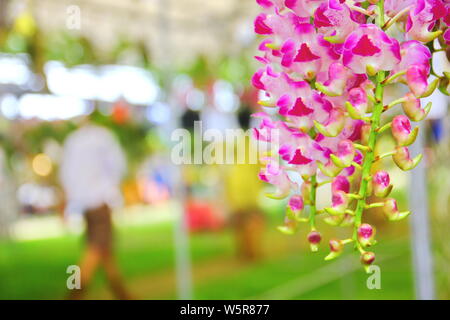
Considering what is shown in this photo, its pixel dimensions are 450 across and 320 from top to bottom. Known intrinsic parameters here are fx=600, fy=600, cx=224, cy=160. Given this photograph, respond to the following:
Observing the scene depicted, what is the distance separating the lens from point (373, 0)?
45 cm

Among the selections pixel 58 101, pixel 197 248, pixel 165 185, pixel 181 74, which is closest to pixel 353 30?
pixel 58 101

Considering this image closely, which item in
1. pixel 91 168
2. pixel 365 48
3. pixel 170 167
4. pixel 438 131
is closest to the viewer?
pixel 365 48

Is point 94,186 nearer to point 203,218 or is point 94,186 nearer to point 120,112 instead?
point 120,112

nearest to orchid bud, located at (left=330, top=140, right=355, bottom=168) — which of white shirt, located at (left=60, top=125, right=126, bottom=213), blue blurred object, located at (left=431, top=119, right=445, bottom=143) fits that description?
blue blurred object, located at (left=431, top=119, right=445, bottom=143)

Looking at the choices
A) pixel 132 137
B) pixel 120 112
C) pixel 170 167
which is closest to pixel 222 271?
pixel 170 167

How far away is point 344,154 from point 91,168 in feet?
9.77

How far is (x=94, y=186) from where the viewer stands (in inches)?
132

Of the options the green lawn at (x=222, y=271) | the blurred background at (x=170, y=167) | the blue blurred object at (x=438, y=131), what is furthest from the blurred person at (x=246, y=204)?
the blue blurred object at (x=438, y=131)

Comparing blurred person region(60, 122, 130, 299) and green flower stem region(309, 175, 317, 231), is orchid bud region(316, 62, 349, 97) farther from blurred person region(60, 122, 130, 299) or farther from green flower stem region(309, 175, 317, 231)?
blurred person region(60, 122, 130, 299)

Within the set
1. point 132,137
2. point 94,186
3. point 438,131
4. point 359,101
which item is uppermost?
point 132,137

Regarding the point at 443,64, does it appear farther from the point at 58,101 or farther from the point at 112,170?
the point at 58,101

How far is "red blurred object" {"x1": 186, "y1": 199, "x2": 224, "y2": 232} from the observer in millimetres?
7416

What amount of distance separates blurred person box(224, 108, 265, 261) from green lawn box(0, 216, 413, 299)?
149 millimetres
